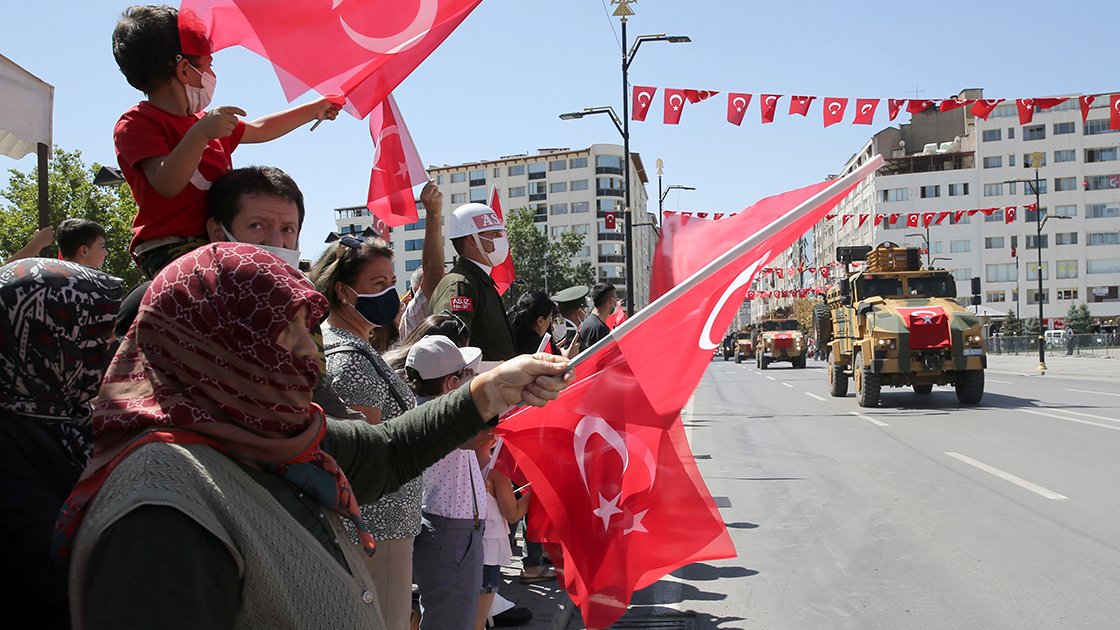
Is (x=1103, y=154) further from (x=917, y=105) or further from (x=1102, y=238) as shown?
(x=917, y=105)

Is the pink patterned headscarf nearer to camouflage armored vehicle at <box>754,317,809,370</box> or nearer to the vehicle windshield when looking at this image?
the vehicle windshield

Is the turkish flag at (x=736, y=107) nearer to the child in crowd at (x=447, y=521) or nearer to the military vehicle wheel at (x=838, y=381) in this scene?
the military vehicle wheel at (x=838, y=381)

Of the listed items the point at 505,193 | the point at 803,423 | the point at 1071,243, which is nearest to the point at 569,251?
the point at 505,193

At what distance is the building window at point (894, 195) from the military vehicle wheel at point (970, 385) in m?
74.3

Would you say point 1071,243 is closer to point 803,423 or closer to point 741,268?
point 803,423

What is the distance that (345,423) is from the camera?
1965 millimetres

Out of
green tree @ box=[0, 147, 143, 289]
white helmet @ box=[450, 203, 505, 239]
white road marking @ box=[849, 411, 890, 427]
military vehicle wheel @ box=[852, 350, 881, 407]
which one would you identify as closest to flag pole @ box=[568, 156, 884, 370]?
white helmet @ box=[450, 203, 505, 239]

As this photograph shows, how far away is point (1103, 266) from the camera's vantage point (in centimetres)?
8050

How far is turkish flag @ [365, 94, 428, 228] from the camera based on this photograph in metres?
3.85

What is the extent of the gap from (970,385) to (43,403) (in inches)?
662

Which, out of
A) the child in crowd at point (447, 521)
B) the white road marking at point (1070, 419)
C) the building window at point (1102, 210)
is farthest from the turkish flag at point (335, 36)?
the building window at point (1102, 210)

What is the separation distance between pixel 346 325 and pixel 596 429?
40.4 inches

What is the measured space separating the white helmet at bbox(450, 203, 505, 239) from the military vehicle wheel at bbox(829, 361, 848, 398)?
1666 centimetres

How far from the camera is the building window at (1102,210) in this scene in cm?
8018
